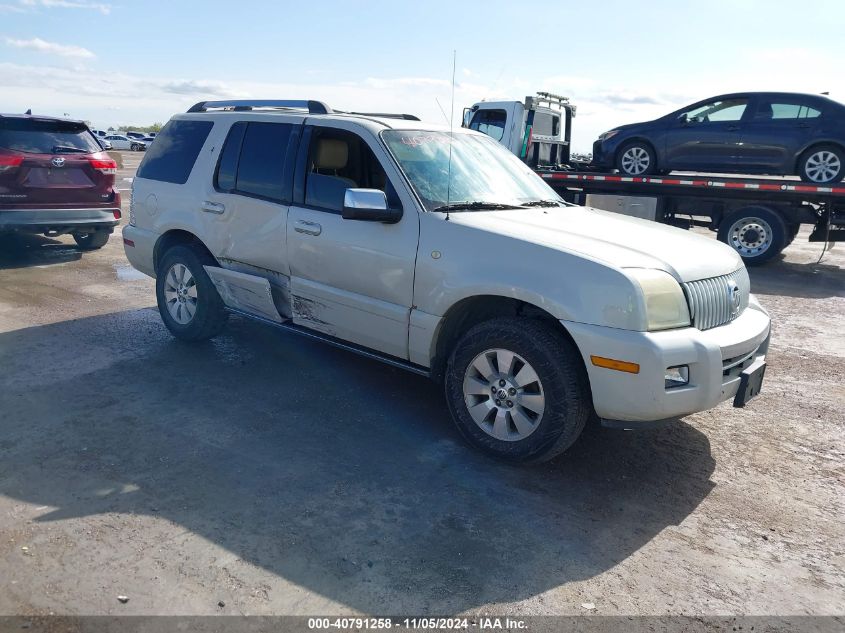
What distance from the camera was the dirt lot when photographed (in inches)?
116

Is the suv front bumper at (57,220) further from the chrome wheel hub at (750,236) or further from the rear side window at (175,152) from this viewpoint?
the chrome wheel hub at (750,236)

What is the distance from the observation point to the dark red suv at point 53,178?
351 inches

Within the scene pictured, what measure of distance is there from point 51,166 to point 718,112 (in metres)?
10.2

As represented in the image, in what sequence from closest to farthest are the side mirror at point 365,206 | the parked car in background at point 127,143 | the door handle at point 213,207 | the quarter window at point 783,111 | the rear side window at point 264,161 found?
the side mirror at point 365,206
the rear side window at point 264,161
the door handle at point 213,207
the quarter window at point 783,111
the parked car in background at point 127,143

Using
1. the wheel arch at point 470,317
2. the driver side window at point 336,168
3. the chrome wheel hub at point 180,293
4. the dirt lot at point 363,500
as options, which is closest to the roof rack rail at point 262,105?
the driver side window at point 336,168

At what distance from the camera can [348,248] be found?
15.3ft

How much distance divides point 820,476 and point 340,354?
355cm

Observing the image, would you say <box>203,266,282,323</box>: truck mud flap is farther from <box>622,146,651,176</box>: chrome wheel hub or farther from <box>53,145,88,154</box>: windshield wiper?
<box>622,146,651,176</box>: chrome wheel hub

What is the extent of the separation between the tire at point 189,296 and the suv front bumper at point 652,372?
328 cm

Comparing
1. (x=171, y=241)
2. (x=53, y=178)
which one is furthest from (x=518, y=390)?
(x=53, y=178)

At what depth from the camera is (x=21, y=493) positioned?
357 cm

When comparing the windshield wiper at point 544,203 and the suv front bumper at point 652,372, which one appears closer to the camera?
the suv front bumper at point 652,372

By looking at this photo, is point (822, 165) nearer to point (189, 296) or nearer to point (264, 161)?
point (264, 161)

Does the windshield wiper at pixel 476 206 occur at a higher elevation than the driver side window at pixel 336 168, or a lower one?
lower
